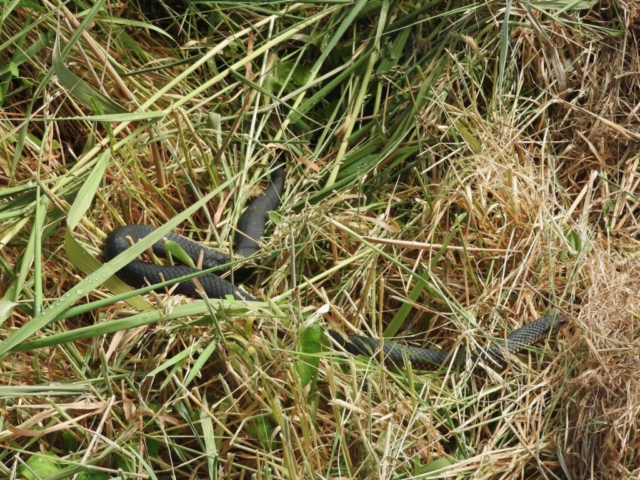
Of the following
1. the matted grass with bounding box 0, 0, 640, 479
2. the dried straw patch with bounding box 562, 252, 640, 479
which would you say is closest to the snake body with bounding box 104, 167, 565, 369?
the matted grass with bounding box 0, 0, 640, 479

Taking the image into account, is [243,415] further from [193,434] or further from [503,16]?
[503,16]

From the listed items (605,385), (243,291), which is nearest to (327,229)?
(243,291)

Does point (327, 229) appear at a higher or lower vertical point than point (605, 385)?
higher

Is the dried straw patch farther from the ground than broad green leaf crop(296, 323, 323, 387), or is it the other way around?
broad green leaf crop(296, 323, 323, 387)

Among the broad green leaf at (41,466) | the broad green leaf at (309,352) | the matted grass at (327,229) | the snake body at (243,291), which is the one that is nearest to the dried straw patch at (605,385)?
the matted grass at (327,229)

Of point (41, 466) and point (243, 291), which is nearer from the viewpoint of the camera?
point (41, 466)

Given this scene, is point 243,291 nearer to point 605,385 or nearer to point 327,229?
point 327,229

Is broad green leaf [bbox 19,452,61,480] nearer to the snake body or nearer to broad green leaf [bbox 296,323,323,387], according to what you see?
the snake body

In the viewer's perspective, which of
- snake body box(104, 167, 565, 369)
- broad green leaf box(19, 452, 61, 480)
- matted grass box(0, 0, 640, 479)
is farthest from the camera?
snake body box(104, 167, 565, 369)
